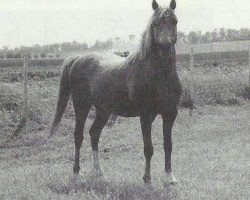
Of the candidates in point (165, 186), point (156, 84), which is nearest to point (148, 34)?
point (156, 84)

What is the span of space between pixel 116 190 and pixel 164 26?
2193 mm

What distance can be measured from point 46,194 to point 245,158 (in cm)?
376

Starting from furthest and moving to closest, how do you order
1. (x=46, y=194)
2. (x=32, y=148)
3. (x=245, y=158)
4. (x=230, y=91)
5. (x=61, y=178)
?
(x=230, y=91)
(x=32, y=148)
(x=245, y=158)
(x=61, y=178)
(x=46, y=194)

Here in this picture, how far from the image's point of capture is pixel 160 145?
34.8 feet

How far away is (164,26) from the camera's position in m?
5.98

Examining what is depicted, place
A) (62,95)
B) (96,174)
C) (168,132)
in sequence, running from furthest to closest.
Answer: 1. (62,95)
2. (96,174)
3. (168,132)

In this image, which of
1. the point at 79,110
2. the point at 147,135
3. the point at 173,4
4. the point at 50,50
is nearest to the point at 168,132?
the point at 147,135

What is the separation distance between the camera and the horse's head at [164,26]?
5945 millimetres

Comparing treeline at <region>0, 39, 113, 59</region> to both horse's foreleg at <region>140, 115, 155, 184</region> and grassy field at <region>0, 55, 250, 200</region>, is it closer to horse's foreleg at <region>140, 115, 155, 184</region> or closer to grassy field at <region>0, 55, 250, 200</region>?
grassy field at <region>0, 55, 250, 200</region>

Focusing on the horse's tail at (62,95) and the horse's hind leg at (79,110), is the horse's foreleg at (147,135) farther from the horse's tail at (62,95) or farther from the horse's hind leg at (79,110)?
the horse's tail at (62,95)

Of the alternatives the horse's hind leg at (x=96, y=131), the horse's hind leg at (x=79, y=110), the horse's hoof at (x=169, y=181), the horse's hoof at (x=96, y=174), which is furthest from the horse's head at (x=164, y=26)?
the horse's hoof at (x=96, y=174)

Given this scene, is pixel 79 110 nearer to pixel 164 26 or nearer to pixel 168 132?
pixel 168 132

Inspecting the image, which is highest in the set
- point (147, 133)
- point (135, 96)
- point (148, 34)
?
point (148, 34)

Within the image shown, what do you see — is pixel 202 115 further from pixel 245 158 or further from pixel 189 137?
pixel 245 158
